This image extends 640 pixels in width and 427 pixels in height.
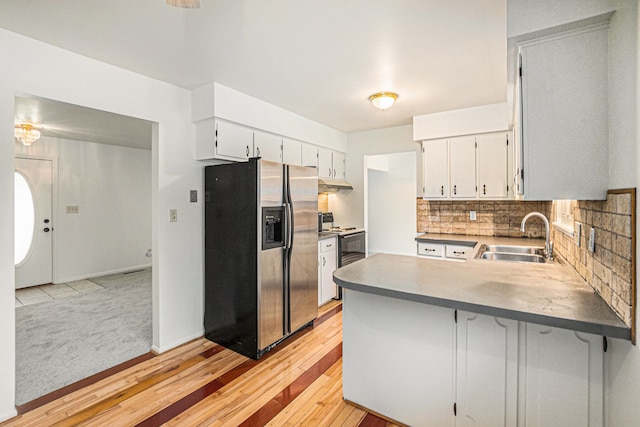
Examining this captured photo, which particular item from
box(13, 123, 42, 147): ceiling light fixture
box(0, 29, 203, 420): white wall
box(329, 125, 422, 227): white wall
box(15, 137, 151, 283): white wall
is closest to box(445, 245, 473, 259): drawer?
box(329, 125, 422, 227): white wall

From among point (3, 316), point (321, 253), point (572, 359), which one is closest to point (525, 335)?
point (572, 359)

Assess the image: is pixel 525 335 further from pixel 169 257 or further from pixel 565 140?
pixel 169 257

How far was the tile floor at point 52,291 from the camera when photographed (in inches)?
167

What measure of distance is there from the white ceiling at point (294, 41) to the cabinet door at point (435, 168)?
882 millimetres

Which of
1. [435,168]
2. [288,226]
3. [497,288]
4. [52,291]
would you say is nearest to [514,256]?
[435,168]

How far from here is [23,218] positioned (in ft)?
15.9

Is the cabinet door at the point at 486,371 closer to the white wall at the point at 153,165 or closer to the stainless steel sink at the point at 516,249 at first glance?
the stainless steel sink at the point at 516,249

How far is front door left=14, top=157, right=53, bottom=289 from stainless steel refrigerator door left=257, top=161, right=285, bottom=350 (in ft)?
14.5

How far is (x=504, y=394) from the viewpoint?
149cm

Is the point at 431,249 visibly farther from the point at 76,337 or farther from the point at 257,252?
the point at 76,337

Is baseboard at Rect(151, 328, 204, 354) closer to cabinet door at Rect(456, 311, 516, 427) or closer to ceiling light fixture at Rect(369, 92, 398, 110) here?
cabinet door at Rect(456, 311, 516, 427)

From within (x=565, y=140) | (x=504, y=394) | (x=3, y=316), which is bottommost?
(x=504, y=394)

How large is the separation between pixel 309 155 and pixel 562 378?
11.1 feet

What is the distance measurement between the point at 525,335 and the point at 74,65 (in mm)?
3262
